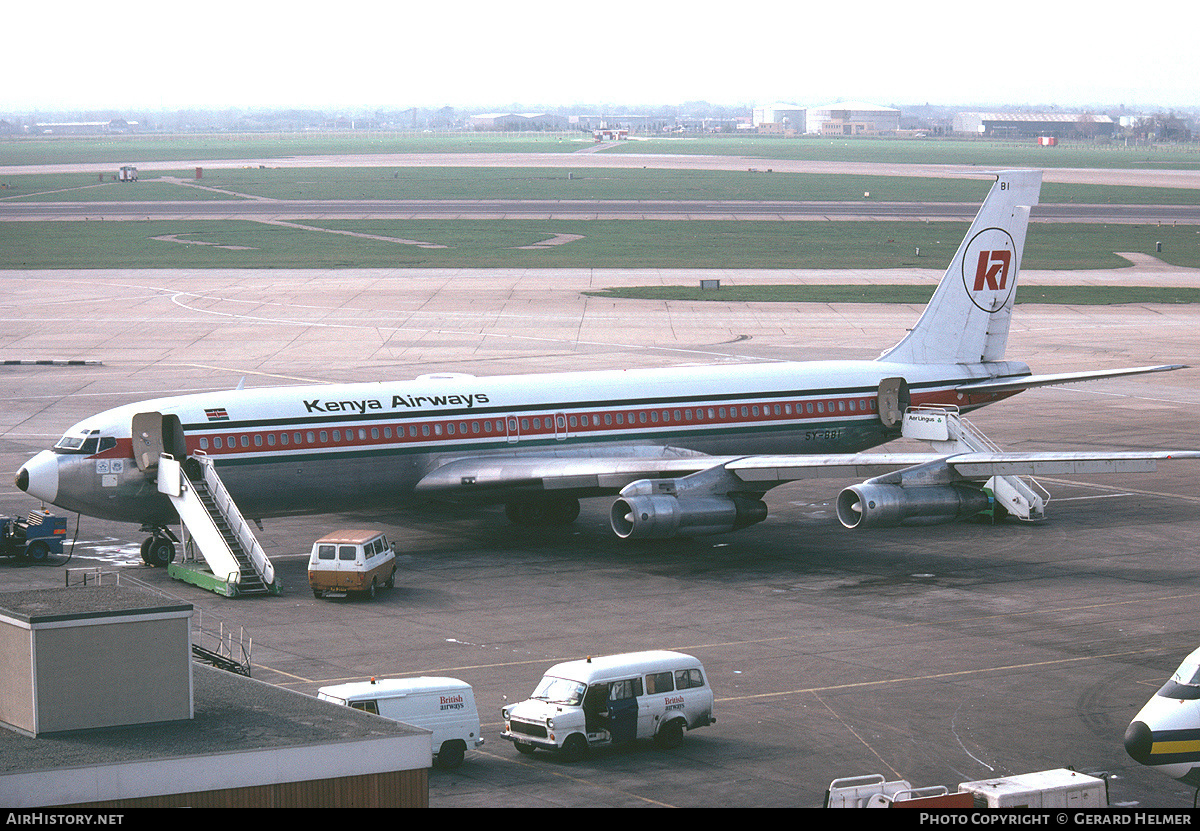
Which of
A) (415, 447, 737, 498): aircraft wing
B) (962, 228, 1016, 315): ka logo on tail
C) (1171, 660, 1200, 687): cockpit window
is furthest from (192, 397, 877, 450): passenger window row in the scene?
(1171, 660, 1200, 687): cockpit window

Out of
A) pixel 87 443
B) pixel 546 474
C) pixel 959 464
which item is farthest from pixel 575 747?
pixel 87 443

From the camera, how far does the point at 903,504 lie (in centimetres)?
4341

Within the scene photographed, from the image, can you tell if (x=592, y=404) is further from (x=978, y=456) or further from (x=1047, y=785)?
(x=1047, y=785)

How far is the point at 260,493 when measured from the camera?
44031mm

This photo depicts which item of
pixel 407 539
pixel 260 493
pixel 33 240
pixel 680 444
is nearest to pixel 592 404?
pixel 680 444

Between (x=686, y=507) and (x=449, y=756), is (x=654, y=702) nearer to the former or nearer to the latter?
(x=449, y=756)

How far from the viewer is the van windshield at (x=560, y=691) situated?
1105 inches

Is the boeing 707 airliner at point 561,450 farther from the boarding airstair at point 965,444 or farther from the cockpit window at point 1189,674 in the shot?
the cockpit window at point 1189,674

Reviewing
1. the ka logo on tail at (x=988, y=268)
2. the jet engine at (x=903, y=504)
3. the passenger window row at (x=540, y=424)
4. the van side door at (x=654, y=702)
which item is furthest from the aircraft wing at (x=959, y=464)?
the van side door at (x=654, y=702)

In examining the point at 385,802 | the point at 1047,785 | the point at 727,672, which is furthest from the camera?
the point at 727,672

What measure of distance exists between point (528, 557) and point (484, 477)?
9.16 ft

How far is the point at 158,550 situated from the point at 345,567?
23.8ft

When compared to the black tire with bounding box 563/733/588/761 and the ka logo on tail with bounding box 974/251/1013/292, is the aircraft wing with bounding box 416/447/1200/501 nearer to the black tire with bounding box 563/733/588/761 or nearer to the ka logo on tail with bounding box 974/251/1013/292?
the ka logo on tail with bounding box 974/251/1013/292

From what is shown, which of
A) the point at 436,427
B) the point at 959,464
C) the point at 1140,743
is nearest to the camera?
the point at 1140,743
